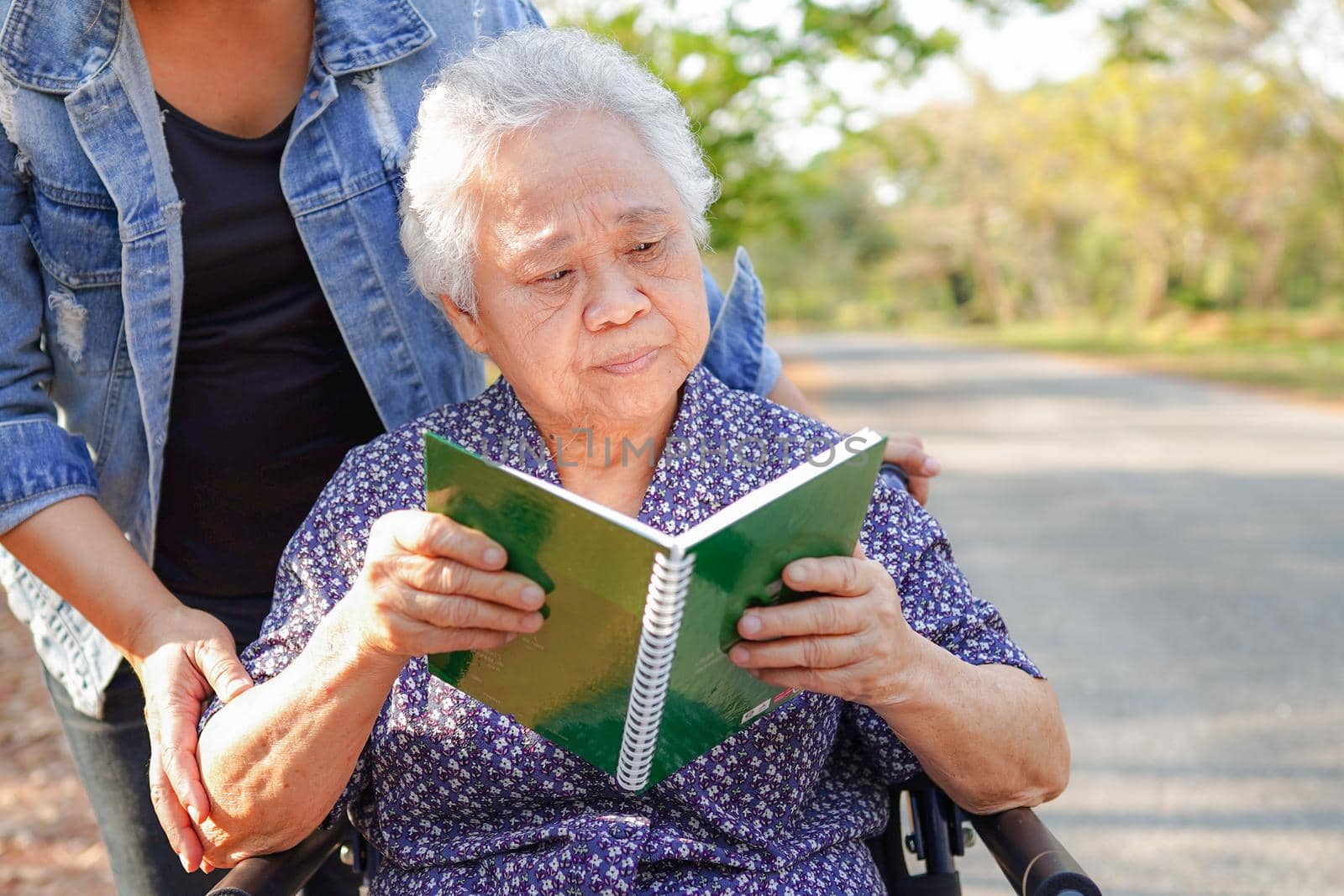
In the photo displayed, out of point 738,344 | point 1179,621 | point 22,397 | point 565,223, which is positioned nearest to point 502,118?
point 565,223

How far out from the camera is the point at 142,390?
193cm

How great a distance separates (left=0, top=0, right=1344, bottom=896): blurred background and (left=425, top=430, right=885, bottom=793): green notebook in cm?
224

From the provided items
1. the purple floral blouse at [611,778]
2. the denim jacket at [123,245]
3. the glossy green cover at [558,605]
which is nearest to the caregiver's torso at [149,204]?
Answer: the denim jacket at [123,245]

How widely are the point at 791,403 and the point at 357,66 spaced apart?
0.99 meters

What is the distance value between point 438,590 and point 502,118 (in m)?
0.77

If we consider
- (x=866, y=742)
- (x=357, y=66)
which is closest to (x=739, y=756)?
(x=866, y=742)

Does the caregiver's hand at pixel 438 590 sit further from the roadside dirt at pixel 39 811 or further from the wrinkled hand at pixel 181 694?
the roadside dirt at pixel 39 811

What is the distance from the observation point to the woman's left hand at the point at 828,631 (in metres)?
1.33

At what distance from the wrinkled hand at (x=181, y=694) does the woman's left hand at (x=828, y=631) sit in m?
0.73

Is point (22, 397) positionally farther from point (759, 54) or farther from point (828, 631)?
point (759, 54)

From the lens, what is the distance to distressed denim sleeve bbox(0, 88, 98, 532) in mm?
1778

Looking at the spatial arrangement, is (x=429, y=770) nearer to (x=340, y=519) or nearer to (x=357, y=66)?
(x=340, y=519)

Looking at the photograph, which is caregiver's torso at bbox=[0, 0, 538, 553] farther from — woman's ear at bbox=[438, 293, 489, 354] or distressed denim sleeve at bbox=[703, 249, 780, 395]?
distressed denim sleeve at bbox=[703, 249, 780, 395]

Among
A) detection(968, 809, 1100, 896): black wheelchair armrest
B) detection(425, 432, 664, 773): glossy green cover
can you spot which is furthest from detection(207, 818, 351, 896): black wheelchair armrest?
detection(968, 809, 1100, 896): black wheelchair armrest
